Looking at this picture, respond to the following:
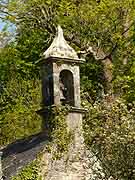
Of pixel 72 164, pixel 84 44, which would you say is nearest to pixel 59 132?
pixel 72 164

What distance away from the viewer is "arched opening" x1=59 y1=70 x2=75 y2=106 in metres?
20.0

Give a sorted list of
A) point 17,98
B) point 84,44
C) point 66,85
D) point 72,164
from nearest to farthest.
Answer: point 72,164, point 66,85, point 84,44, point 17,98

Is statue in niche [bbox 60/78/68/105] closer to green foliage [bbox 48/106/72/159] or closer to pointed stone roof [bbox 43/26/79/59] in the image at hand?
green foliage [bbox 48/106/72/159]

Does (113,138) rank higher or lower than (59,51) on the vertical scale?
lower

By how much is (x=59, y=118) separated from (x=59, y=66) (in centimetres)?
184

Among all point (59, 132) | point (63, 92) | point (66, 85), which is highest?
point (66, 85)

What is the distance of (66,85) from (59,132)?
2198 mm

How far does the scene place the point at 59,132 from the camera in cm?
1867

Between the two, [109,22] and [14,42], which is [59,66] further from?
[14,42]

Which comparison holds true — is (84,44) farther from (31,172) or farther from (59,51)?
(31,172)

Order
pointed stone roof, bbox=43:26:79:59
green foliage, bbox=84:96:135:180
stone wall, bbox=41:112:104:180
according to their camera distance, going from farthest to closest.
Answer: pointed stone roof, bbox=43:26:79:59 < stone wall, bbox=41:112:104:180 < green foliage, bbox=84:96:135:180

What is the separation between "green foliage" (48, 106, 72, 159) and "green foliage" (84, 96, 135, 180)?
136 cm

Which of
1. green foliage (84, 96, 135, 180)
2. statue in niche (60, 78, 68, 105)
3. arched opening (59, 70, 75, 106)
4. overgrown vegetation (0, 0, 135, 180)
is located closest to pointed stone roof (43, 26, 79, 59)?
arched opening (59, 70, 75, 106)

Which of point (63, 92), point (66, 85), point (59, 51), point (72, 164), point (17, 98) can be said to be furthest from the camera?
point (17, 98)
